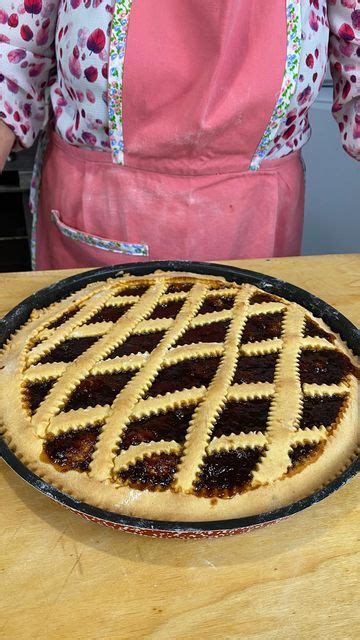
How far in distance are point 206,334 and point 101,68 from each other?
0.54 meters


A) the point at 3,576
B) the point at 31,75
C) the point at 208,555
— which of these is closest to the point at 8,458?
the point at 3,576

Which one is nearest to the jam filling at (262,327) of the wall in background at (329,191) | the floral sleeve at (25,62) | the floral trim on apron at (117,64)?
the floral trim on apron at (117,64)

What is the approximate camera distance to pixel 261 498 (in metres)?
0.67

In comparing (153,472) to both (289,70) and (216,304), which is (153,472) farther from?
(289,70)

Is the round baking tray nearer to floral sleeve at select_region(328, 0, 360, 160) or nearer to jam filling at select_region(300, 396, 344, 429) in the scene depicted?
jam filling at select_region(300, 396, 344, 429)

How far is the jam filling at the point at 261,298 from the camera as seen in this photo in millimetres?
999

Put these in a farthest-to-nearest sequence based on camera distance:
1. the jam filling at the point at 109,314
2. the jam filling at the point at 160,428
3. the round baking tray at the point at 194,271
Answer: the jam filling at the point at 109,314, the jam filling at the point at 160,428, the round baking tray at the point at 194,271

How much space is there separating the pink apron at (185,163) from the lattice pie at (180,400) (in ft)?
0.84

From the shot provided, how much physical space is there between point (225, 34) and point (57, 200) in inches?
20.5

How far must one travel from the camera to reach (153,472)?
0.69 meters

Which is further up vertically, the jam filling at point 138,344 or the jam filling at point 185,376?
the jam filling at point 138,344

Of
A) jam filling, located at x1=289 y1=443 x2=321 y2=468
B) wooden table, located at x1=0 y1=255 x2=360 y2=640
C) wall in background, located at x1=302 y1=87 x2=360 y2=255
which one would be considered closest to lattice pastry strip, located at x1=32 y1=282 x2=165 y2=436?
wooden table, located at x1=0 y1=255 x2=360 y2=640

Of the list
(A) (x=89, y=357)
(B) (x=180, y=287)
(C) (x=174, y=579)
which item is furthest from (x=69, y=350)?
(C) (x=174, y=579)

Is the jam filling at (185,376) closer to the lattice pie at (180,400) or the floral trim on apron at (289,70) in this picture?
the lattice pie at (180,400)
